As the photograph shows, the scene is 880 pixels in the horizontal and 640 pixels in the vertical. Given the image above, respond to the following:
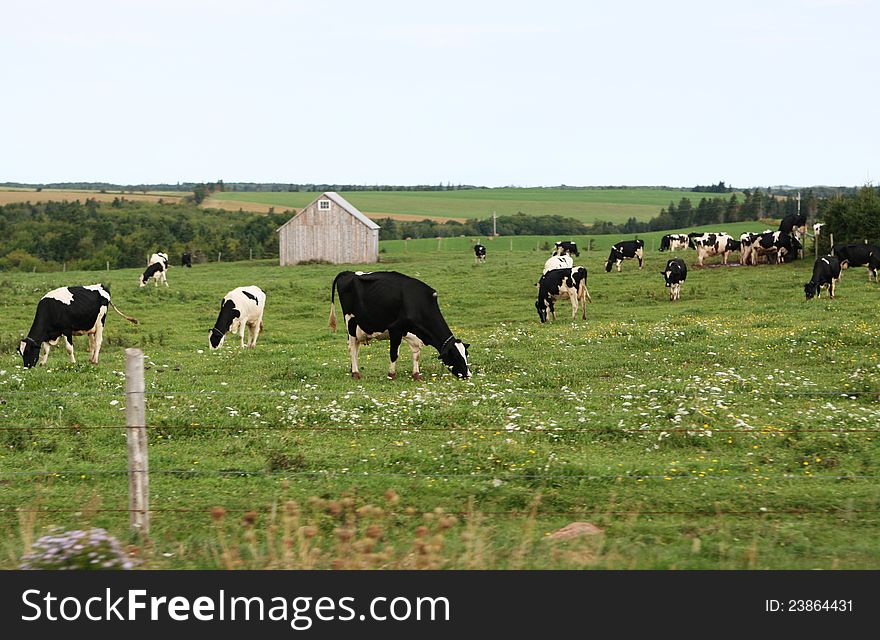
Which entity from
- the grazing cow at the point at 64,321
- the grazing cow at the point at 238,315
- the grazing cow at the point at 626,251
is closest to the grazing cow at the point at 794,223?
the grazing cow at the point at 626,251

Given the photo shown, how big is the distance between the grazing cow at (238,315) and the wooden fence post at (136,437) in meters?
18.2

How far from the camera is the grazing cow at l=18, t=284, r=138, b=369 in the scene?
22.5 meters

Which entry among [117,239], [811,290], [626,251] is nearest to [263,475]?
[811,290]

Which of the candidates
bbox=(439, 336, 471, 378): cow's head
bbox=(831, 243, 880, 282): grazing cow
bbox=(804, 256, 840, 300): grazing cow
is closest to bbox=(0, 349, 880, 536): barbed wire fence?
bbox=(439, 336, 471, 378): cow's head

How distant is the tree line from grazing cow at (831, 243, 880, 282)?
180 ft

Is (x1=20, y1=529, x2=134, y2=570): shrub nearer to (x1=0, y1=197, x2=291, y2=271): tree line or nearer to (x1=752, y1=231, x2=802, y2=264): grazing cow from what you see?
(x1=752, y1=231, x2=802, y2=264): grazing cow

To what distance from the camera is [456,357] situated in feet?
61.7

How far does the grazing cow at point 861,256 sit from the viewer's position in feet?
132

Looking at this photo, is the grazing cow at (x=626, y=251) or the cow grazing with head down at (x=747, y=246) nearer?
the cow grazing with head down at (x=747, y=246)

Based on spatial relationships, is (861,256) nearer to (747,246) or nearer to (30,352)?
(747,246)

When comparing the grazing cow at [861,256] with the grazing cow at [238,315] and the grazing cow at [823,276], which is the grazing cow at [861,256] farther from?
the grazing cow at [238,315]

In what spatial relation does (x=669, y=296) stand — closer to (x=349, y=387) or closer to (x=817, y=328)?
(x=817, y=328)

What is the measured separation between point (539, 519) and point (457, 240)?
3390 inches

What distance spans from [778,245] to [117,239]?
238 ft
